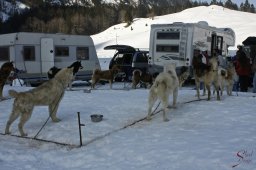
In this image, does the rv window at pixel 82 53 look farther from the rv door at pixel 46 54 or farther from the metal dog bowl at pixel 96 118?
the metal dog bowl at pixel 96 118

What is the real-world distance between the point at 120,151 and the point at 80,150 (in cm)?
77

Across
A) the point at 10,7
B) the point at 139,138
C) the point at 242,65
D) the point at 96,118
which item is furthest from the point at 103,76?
the point at 10,7

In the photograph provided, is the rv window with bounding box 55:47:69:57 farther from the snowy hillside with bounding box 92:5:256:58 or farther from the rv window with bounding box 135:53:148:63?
the snowy hillside with bounding box 92:5:256:58

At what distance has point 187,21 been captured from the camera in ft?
284

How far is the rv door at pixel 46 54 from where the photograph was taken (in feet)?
62.5

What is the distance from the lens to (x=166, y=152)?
21.6ft

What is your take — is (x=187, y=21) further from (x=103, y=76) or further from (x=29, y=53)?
(x=103, y=76)

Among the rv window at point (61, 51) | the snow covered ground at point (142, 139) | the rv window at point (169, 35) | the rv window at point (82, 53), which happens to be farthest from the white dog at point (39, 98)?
the rv window at point (82, 53)

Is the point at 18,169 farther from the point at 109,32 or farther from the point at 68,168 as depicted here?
the point at 109,32

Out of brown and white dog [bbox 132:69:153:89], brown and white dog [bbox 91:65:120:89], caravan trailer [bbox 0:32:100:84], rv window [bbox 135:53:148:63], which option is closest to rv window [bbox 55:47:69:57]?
caravan trailer [bbox 0:32:100:84]

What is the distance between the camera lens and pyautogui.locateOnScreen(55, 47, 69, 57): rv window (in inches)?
774

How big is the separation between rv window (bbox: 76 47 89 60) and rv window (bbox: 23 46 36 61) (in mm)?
2405

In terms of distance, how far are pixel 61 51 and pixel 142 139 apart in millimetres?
13133

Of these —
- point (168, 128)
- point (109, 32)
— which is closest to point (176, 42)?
point (168, 128)
